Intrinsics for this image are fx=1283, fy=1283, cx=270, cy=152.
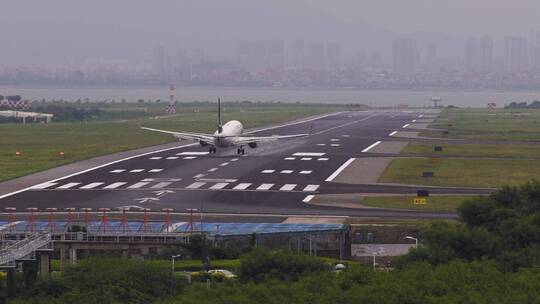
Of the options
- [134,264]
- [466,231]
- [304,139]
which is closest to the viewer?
[134,264]

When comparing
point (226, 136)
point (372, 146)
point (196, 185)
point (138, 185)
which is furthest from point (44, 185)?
point (372, 146)

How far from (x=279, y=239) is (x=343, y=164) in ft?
151

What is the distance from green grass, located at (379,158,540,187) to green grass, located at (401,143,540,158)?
762 cm

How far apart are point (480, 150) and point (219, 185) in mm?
44622

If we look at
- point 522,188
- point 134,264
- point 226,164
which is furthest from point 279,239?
point 226,164

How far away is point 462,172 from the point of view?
10100 centimetres

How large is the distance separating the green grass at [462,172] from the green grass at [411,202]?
860 cm

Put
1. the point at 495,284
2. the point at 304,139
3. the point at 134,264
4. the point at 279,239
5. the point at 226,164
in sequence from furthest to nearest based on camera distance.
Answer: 1. the point at 304,139
2. the point at 226,164
3. the point at 279,239
4. the point at 134,264
5. the point at 495,284

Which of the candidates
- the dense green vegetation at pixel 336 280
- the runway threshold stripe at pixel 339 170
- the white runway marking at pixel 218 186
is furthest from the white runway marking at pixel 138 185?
the dense green vegetation at pixel 336 280

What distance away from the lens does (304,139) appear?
14362 cm

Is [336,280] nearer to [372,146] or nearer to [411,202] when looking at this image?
[411,202]

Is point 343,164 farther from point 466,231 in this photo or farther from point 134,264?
point 134,264

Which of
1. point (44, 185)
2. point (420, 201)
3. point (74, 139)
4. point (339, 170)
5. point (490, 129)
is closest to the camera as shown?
point (420, 201)

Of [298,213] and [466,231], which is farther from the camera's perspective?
[298,213]
